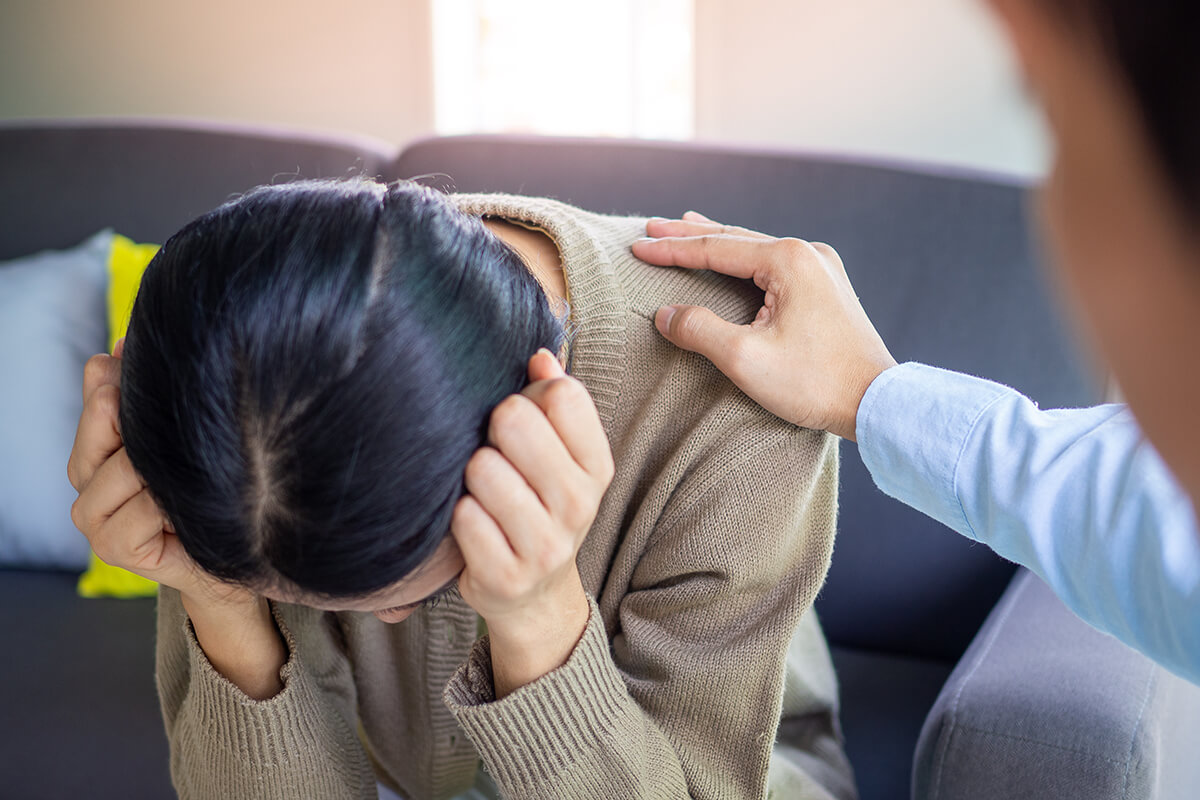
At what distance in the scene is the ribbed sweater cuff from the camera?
696 millimetres

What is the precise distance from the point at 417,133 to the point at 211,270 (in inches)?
84.8

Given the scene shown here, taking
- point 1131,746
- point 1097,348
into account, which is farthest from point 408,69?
point 1097,348

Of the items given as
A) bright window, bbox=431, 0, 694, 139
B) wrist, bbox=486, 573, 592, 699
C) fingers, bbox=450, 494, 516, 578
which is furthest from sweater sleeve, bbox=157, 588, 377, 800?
bright window, bbox=431, 0, 694, 139

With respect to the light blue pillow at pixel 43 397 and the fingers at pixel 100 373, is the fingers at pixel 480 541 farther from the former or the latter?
the light blue pillow at pixel 43 397

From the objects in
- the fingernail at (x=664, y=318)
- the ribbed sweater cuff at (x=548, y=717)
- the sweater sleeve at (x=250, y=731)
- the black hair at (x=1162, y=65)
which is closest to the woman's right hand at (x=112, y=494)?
the sweater sleeve at (x=250, y=731)

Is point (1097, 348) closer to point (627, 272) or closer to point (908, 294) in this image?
point (627, 272)

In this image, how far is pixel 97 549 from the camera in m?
0.74

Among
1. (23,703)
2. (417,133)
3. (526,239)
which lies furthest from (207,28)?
(526,239)

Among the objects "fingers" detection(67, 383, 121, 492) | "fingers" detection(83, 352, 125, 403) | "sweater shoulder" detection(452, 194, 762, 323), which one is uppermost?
"sweater shoulder" detection(452, 194, 762, 323)

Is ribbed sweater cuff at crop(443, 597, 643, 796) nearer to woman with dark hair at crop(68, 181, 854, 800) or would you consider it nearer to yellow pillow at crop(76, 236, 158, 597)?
woman with dark hair at crop(68, 181, 854, 800)

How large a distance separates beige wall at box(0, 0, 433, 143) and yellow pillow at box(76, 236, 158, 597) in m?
1.23

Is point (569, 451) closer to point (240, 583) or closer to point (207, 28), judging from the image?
point (240, 583)

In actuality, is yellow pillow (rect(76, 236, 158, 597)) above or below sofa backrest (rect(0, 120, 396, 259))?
below

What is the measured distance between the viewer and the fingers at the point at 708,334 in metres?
0.76
